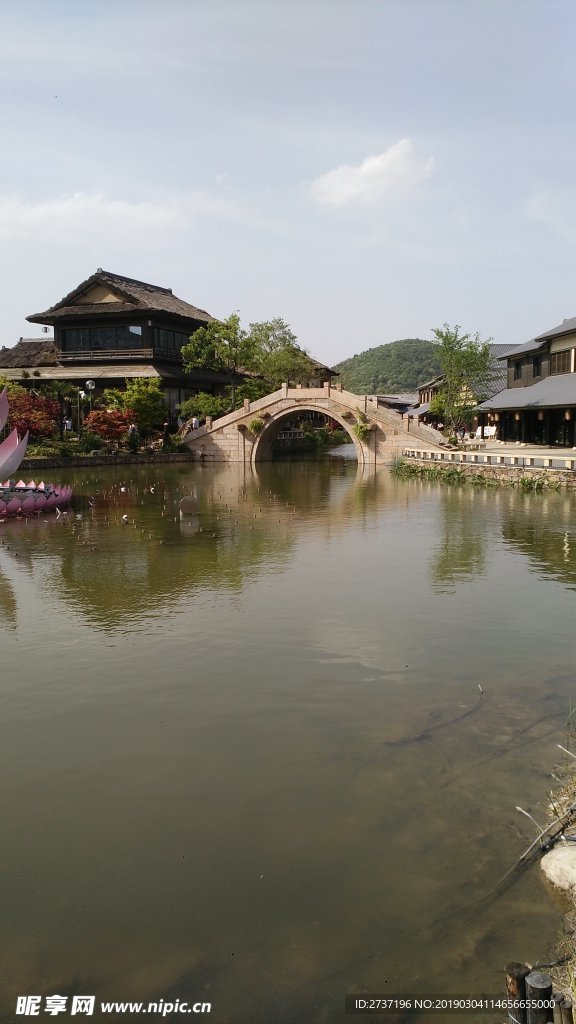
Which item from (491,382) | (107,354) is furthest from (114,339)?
(491,382)

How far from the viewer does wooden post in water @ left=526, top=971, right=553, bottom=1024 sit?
14.6ft

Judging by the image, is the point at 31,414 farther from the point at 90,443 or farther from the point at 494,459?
the point at 494,459

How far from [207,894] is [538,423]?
43.1 metres

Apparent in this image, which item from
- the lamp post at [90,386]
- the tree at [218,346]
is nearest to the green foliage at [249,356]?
the tree at [218,346]

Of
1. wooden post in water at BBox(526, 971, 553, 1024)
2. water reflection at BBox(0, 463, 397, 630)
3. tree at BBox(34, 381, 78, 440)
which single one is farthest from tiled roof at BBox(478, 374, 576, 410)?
wooden post in water at BBox(526, 971, 553, 1024)

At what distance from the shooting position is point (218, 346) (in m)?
52.4

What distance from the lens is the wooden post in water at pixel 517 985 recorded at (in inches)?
182

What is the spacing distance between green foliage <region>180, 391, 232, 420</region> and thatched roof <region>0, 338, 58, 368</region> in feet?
35.9

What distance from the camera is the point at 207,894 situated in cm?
628

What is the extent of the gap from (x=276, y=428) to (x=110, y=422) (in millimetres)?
12376

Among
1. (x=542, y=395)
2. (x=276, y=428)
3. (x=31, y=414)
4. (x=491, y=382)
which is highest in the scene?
(x=491, y=382)

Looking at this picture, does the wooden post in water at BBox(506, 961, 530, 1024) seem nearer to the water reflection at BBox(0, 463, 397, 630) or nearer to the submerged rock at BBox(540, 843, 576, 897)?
the submerged rock at BBox(540, 843, 576, 897)

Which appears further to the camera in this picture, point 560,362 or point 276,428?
point 276,428

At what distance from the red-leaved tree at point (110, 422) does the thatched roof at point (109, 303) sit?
28.8 ft
